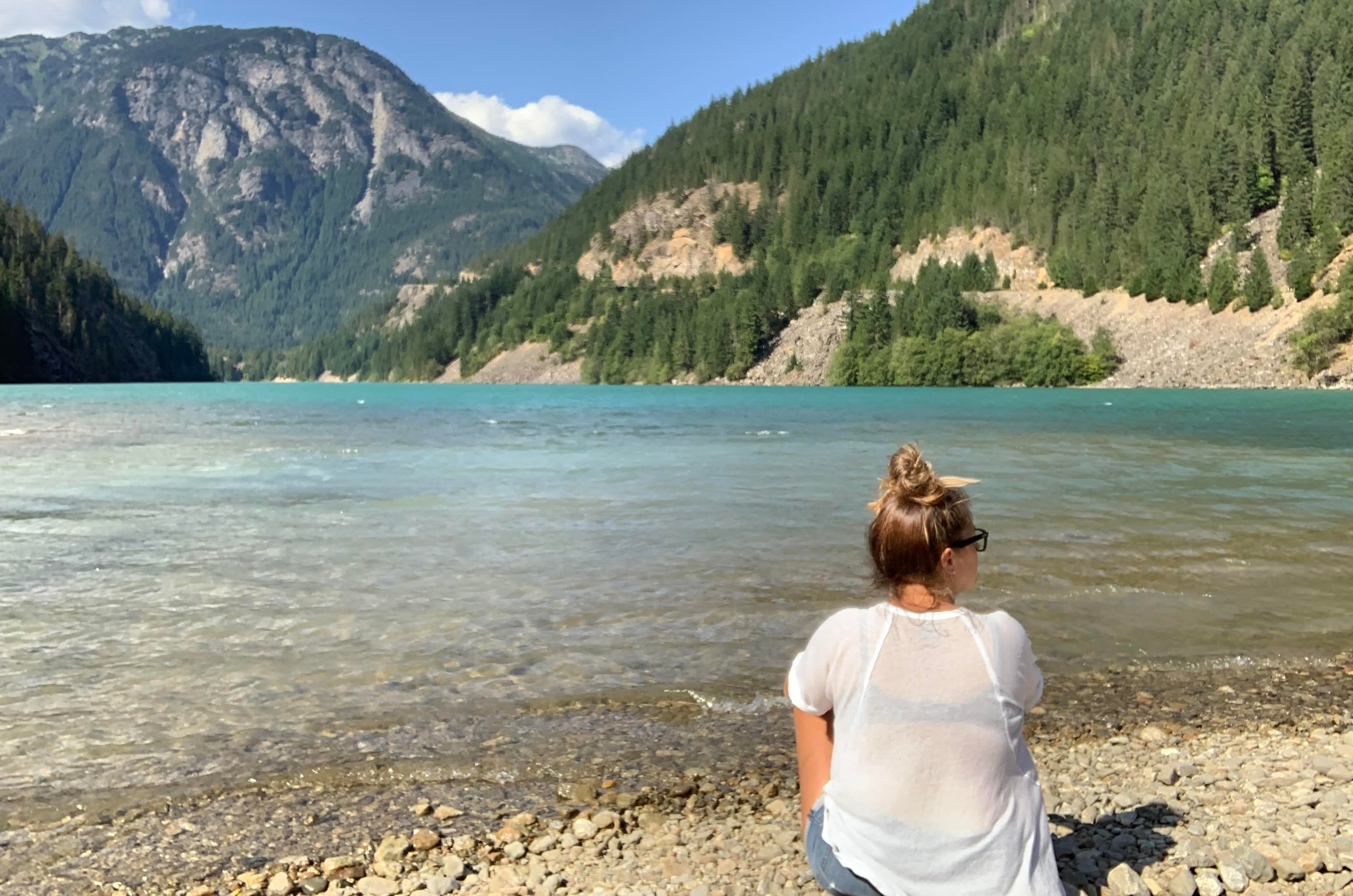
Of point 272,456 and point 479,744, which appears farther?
point 272,456

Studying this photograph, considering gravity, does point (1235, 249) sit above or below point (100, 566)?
above

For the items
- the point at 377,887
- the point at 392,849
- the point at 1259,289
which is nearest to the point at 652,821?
the point at 392,849

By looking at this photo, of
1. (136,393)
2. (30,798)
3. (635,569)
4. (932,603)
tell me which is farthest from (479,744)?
(136,393)

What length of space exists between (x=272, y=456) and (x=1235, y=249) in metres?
138

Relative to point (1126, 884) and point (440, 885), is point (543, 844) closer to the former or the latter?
point (440, 885)

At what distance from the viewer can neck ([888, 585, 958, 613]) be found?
3980 mm

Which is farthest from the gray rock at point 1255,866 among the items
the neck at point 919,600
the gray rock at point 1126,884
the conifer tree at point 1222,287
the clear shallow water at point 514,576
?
the conifer tree at point 1222,287

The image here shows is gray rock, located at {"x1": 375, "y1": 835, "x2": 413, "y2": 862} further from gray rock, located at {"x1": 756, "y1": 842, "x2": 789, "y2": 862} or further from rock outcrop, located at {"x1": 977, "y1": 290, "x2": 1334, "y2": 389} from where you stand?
rock outcrop, located at {"x1": 977, "y1": 290, "x2": 1334, "y2": 389}

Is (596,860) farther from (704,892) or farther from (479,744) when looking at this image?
(479,744)

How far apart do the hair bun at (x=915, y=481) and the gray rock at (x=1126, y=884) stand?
2634 mm

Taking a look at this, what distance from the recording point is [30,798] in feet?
22.1

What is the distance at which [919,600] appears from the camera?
4.00 m

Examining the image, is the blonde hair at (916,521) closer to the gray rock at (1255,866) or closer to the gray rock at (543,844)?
the gray rock at (1255,866)

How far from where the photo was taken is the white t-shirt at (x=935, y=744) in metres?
3.96
